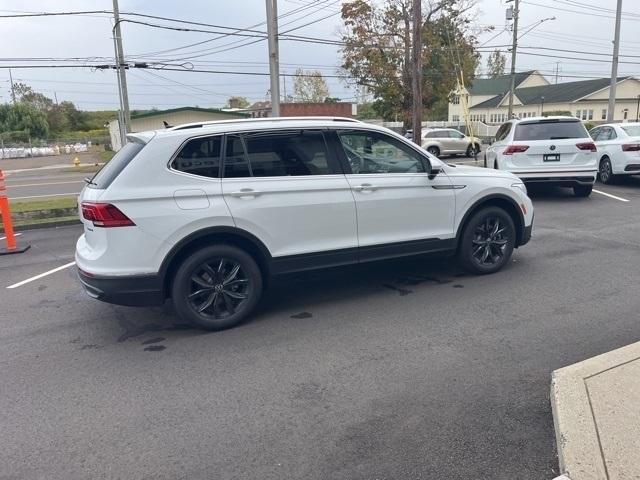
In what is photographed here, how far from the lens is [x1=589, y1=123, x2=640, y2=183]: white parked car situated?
12.3 meters

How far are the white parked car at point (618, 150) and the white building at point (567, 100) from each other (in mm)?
38756

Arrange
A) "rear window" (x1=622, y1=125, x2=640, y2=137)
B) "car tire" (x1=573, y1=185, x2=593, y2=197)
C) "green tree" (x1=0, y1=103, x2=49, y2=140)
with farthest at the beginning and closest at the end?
"green tree" (x1=0, y1=103, x2=49, y2=140) < "rear window" (x1=622, y1=125, x2=640, y2=137) < "car tire" (x1=573, y1=185, x2=593, y2=197)

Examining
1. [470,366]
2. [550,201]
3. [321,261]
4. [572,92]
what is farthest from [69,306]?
[572,92]

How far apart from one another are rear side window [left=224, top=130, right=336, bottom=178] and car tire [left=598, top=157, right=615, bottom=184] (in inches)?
418

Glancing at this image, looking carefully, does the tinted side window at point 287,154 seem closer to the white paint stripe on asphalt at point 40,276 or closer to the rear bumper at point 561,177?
the white paint stripe on asphalt at point 40,276

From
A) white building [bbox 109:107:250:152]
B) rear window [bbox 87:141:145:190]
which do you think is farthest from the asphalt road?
white building [bbox 109:107:250:152]

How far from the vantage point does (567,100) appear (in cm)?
5812

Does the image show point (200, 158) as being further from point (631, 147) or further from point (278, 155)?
point (631, 147)

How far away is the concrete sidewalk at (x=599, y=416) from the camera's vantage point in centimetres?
263

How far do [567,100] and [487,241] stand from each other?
60.0 meters

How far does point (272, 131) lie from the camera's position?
4961 mm

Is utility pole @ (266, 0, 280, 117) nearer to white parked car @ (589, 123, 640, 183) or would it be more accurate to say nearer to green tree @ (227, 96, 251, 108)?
white parked car @ (589, 123, 640, 183)

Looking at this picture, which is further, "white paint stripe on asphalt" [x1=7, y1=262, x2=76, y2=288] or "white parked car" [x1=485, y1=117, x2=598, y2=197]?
"white parked car" [x1=485, y1=117, x2=598, y2=197]

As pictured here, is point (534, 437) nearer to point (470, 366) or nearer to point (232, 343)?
point (470, 366)
